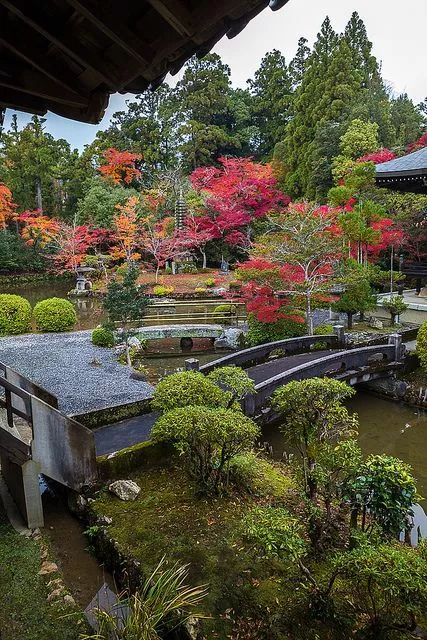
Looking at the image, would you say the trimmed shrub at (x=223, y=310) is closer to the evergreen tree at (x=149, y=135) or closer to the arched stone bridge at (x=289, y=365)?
the arched stone bridge at (x=289, y=365)

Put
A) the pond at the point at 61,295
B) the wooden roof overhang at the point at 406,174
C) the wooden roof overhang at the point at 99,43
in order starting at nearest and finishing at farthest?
the wooden roof overhang at the point at 99,43 < the wooden roof overhang at the point at 406,174 < the pond at the point at 61,295

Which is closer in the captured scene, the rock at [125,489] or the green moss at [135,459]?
the rock at [125,489]

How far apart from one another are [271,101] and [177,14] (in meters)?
35.9

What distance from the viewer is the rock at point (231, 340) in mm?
14133

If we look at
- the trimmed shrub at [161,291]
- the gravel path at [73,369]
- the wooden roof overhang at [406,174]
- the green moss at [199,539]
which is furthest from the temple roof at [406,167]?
the trimmed shrub at [161,291]

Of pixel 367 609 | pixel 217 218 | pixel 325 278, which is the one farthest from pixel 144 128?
pixel 367 609

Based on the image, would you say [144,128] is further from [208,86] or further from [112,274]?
[112,274]

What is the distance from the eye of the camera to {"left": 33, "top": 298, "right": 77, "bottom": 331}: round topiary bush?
1412 centimetres

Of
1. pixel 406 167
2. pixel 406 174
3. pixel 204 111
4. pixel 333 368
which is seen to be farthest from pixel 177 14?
pixel 204 111

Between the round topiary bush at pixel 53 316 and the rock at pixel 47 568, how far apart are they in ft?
34.7

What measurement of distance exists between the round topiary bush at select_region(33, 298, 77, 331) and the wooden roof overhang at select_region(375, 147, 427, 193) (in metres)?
10.3

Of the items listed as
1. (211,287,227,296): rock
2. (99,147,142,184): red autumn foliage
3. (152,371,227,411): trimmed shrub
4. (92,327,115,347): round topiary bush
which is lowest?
(92,327,115,347): round topiary bush

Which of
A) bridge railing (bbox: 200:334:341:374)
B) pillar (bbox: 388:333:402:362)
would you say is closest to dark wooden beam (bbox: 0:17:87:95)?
bridge railing (bbox: 200:334:341:374)

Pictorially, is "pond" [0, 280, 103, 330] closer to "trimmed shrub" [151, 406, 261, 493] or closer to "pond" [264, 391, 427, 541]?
"pond" [264, 391, 427, 541]
